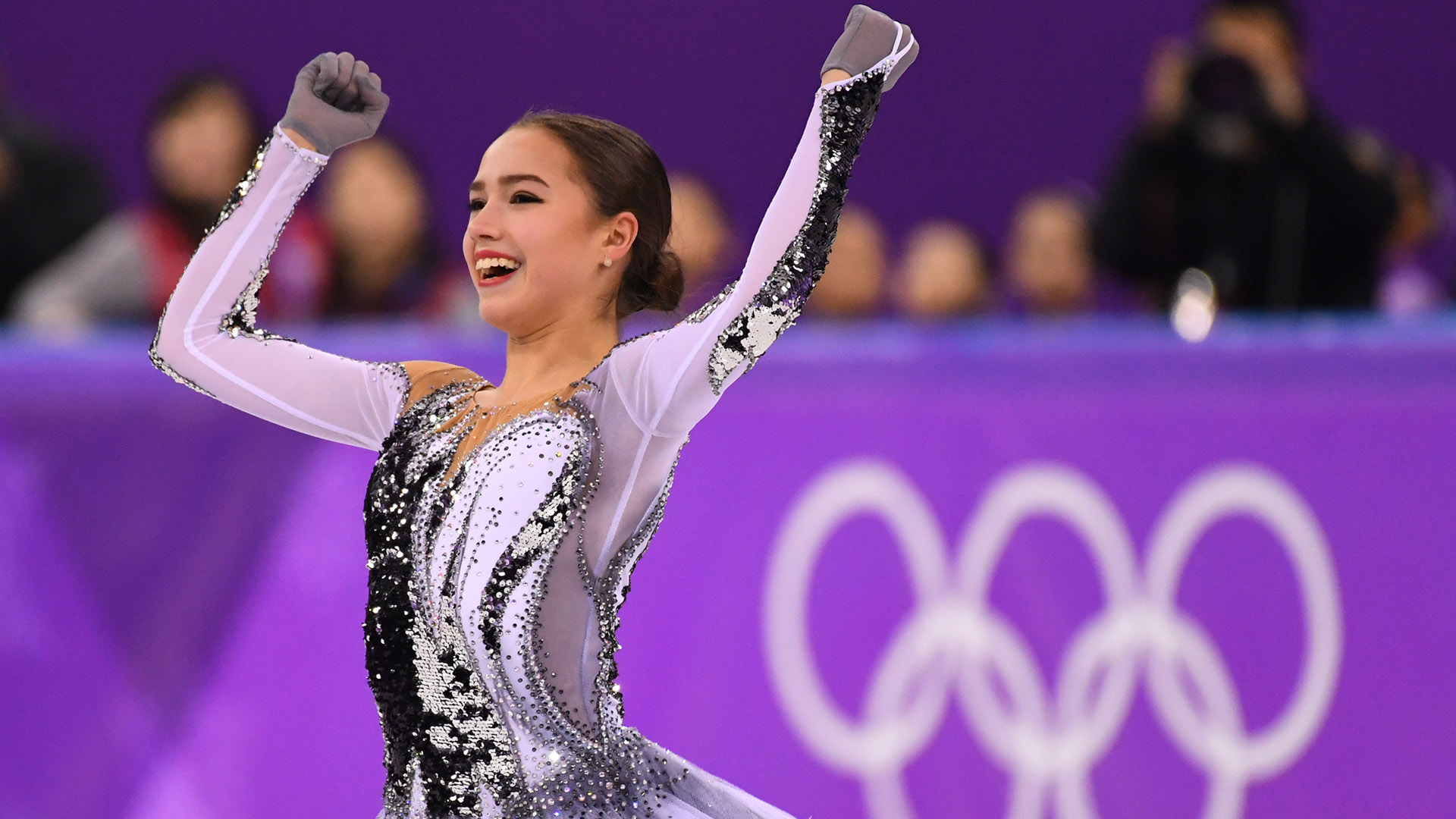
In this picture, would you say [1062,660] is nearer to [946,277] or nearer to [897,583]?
[897,583]

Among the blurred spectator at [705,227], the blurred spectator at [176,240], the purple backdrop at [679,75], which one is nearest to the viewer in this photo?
the blurred spectator at [176,240]

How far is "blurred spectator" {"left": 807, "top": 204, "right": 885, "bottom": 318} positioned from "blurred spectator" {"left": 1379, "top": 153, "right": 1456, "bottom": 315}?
5.85 ft

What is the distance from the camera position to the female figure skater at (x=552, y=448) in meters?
2.23

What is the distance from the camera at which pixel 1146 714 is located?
12.8 feet

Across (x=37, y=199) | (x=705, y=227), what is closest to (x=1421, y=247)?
(x=705, y=227)

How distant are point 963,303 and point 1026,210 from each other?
1.15 feet

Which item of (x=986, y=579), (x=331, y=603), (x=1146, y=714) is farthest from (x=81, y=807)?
(x=1146, y=714)

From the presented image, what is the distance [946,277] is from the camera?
5.80 meters

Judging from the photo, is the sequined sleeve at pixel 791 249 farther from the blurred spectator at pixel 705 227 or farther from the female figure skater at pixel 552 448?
the blurred spectator at pixel 705 227

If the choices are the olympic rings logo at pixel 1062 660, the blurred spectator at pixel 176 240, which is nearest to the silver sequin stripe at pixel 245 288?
the olympic rings logo at pixel 1062 660

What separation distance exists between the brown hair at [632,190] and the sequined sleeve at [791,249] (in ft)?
0.90

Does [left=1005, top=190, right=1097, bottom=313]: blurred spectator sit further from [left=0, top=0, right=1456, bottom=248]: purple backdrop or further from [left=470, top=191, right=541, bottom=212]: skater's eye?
[left=470, top=191, right=541, bottom=212]: skater's eye

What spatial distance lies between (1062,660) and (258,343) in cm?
205

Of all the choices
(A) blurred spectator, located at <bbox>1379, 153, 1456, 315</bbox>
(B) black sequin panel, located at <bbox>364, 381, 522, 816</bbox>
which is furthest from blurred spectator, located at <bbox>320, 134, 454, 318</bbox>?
(A) blurred spectator, located at <bbox>1379, 153, 1456, 315</bbox>
